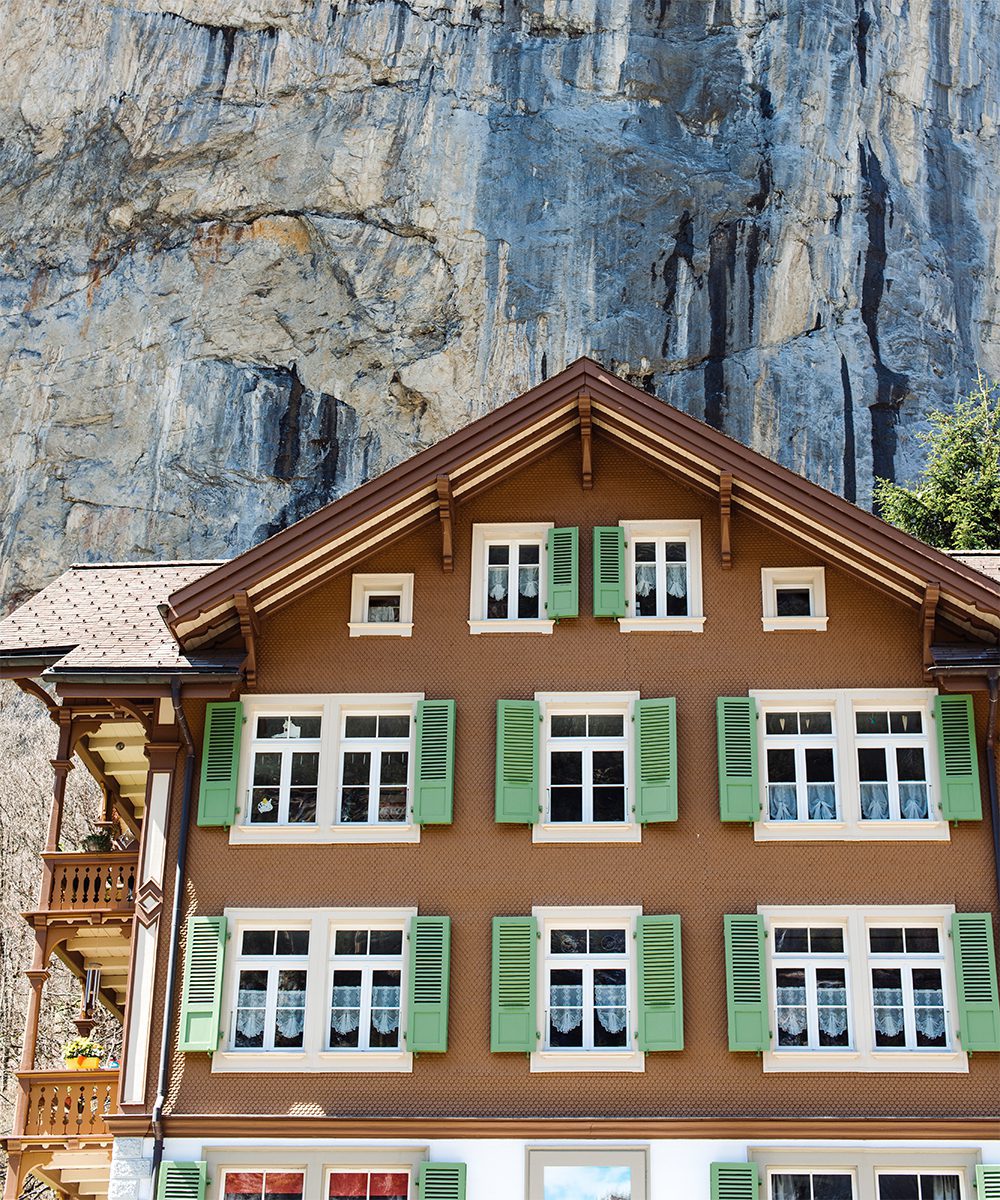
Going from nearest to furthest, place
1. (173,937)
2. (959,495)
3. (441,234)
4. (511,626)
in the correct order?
(173,937)
(511,626)
(959,495)
(441,234)

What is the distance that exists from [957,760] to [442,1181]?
7.29 metres

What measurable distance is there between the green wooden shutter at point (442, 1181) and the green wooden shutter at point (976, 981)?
5.48 m

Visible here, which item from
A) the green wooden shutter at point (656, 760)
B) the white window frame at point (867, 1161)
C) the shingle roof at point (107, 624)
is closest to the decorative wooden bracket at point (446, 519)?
the shingle roof at point (107, 624)

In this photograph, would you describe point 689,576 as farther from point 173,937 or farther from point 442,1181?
point 442,1181

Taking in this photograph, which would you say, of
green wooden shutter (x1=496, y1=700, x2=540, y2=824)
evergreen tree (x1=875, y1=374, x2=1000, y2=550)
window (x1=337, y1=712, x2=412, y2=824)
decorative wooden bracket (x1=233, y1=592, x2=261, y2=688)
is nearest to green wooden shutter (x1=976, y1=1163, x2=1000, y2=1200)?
green wooden shutter (x1=496, y1=700, x2=540, y2=824)

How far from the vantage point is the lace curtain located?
60.3 ft

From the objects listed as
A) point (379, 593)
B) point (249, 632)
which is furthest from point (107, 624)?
point (379, 593)

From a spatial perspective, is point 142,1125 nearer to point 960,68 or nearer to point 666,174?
point 666,174

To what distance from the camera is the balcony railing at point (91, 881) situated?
19594mm

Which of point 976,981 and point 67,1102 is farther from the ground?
point 976,981

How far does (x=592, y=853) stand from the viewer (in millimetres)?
18891

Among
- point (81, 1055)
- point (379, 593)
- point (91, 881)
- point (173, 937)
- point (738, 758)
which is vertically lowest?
point (81, 1055)

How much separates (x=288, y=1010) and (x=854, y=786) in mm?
6813

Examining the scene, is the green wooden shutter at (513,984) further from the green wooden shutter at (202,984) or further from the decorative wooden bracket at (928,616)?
the decorative wooden bracket at (928,616)
